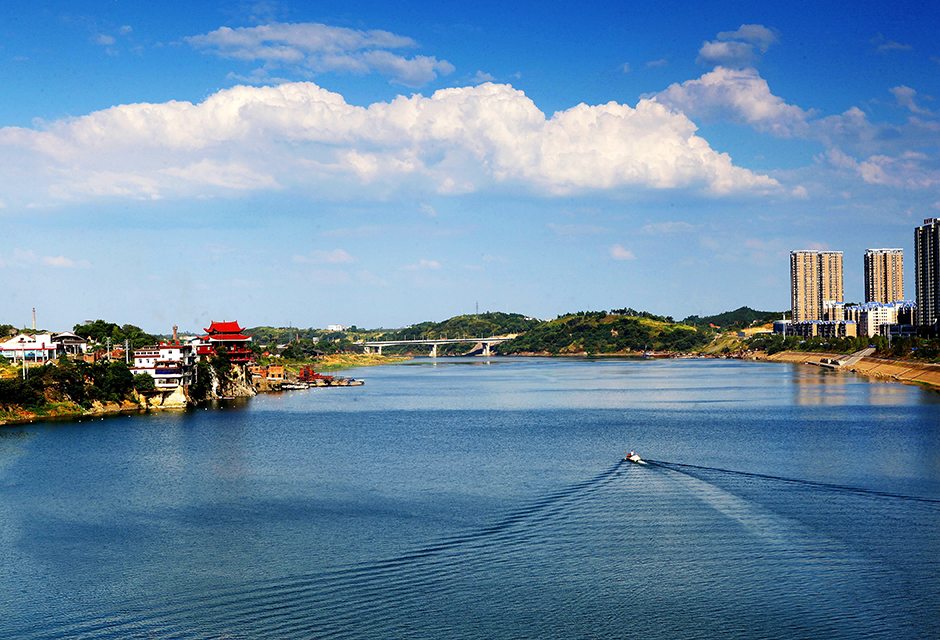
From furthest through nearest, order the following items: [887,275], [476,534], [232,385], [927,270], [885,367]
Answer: [887,275], [927,270], [885,367], [232,385], [476,534]

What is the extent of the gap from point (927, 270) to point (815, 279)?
65801 mm

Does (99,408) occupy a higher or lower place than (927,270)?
lower

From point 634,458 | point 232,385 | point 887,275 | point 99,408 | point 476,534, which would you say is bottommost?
point 476,534

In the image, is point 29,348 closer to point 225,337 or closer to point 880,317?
point 225,337

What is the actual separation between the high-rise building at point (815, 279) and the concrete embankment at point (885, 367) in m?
53.2

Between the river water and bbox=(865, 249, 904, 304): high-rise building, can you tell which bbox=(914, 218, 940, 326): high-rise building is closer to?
bbox=(865, 249, 904, 304): high-rise building

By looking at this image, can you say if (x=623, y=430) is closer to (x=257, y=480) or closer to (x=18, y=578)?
(x=257, y=480)

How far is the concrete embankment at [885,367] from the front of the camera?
75.5 meters

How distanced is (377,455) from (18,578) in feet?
59.1

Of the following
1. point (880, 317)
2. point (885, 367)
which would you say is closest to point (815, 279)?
point (880, 317)

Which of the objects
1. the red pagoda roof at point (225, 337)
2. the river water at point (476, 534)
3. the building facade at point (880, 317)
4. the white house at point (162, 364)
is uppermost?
the building facade at point (880, 317)

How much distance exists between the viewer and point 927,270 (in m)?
117

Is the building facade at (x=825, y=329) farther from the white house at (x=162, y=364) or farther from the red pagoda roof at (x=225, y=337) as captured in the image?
the white house at (x=162, y=364)

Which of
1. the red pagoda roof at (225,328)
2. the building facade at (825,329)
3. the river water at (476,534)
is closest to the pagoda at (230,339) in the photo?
the red pagoda roof at (225,328)
